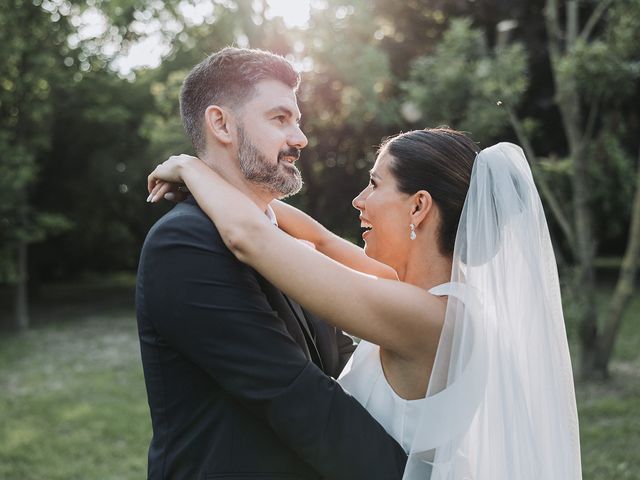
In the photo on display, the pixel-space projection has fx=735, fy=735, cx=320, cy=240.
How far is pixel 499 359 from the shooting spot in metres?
2.28

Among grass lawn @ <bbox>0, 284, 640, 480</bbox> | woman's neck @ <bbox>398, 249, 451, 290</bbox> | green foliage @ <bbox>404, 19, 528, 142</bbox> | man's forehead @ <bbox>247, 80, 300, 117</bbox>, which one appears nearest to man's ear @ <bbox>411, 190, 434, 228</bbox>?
woman's neck @ <bbox>398, 249, 451, 290</bbox>

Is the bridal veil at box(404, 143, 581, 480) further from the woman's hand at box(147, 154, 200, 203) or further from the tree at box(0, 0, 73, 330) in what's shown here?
the tree at box(0, 0, 73, 330)

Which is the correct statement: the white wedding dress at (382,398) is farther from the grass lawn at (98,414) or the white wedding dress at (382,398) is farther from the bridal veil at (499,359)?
the grass lawn at (98,414)

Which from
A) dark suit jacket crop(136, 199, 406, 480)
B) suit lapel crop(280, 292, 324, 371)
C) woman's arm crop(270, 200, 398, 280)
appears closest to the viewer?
dark suit jacket crop(136, 199, 406, 480)

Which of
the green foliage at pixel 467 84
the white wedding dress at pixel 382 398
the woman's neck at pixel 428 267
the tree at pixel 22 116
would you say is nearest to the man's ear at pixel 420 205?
the woman's neck at pixel 428 267

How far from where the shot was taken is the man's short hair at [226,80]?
7.75ft

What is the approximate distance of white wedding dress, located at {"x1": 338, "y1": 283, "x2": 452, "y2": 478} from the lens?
7.30ft

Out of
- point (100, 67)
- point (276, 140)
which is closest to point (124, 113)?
point (100, 67)

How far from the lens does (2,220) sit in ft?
49.3

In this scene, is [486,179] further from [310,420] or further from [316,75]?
[316,75]

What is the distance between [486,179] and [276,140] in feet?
2.22

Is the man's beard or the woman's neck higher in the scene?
the man's beard

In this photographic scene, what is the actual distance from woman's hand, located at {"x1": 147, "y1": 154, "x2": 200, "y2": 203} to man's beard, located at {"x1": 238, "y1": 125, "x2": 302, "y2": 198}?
0.15 metres

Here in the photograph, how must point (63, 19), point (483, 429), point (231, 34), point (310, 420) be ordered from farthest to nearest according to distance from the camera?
1. point (63, 19)
2. point (231, 34)
3. point (483, 429)
4. point (310, 420)
